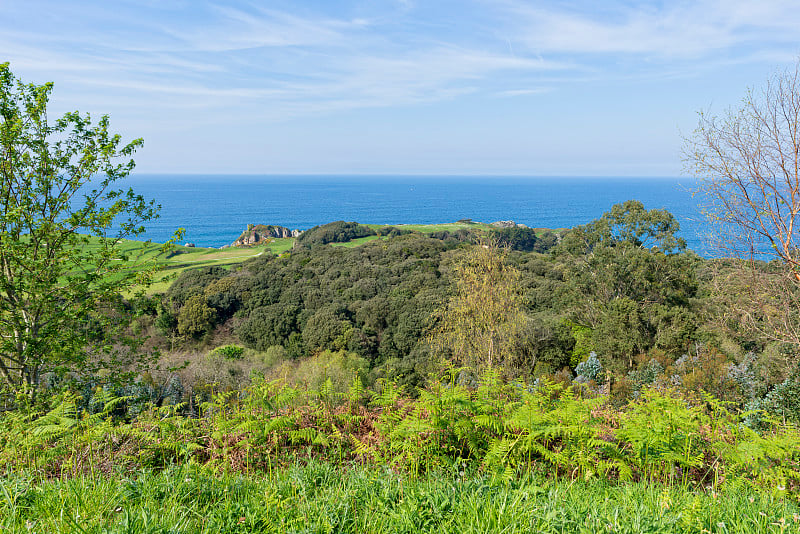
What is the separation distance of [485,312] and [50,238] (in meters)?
10.4

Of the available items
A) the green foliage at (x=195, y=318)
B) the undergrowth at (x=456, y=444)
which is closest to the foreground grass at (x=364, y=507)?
the undergrowth at (x=456, y=444)

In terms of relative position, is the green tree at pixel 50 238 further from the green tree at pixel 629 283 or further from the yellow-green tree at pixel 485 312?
the green tree at pixel 629 283

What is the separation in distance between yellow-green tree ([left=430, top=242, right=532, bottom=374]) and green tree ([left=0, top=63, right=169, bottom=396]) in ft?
28.8

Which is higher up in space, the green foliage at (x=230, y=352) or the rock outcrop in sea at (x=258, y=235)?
the rock outcrop in sea at (x=258, y=235)

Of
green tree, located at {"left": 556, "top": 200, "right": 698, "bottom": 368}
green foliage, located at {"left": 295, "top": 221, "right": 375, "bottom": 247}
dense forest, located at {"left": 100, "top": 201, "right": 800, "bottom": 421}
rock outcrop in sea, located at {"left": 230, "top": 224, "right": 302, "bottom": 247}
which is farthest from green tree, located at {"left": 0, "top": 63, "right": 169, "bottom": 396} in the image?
rock outcrop in sea, located at {"left": 230, "top": 224, "right": 302, "bottom": 247}

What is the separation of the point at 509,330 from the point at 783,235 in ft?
22.4

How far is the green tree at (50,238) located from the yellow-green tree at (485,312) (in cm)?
878

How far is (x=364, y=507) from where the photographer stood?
98.0 inches

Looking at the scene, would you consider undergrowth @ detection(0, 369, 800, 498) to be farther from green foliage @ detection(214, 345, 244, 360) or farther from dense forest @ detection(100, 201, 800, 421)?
green foliage @ detection(214, 345, 244, 360)

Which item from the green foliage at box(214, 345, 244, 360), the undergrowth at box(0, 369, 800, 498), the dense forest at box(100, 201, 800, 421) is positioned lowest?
the green foliage at box(214, 345, 244, 360)

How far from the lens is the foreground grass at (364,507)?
2.19 meters

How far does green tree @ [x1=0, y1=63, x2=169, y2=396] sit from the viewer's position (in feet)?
21.5

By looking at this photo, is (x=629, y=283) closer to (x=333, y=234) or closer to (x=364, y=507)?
(x=364, y=507)

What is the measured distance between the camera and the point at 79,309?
22.7ft
